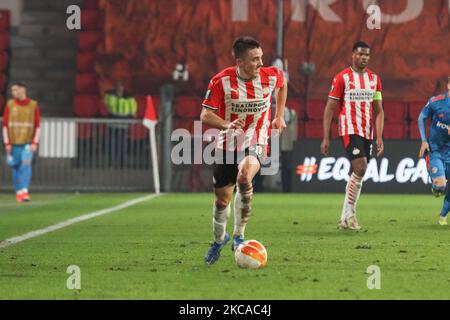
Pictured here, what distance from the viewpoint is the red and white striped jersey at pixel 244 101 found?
30.3 feet

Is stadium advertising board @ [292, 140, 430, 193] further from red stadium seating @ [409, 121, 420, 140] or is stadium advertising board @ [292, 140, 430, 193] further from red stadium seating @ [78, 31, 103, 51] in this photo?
red stadium seating @ [78, 31, 103, 51]

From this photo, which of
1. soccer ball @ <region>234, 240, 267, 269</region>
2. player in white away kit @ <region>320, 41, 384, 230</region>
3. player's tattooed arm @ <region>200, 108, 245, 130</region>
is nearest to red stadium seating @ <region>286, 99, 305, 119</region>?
player in white away kit @ <region>320, 41, 384, 230</region>

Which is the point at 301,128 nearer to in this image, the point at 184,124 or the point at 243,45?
the point at 184,124

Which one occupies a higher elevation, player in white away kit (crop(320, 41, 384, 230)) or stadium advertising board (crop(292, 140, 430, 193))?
player in white away kit (crop(320, 41, 384, 230))

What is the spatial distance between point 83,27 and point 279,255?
64.0ft

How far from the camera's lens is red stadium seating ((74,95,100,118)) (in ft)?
89.9

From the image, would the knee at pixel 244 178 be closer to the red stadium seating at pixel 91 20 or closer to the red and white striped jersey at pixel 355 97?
the red and white striped jersey at pixel 355 97

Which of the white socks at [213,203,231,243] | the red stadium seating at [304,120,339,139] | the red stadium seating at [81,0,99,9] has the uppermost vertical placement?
the red stadium seating at [81,0,99,9]

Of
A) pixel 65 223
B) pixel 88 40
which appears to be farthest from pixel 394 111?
pixel 65 223

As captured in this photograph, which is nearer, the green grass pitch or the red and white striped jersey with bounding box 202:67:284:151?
the green grass pitch

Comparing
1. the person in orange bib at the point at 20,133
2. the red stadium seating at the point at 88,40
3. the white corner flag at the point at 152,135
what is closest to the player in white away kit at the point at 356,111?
the person in orange bib at the point at 20,133

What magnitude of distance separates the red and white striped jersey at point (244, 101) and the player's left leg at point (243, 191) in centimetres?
17

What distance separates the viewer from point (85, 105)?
27.5m

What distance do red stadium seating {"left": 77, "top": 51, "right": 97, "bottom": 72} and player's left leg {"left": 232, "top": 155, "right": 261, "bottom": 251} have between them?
19.1 metres
